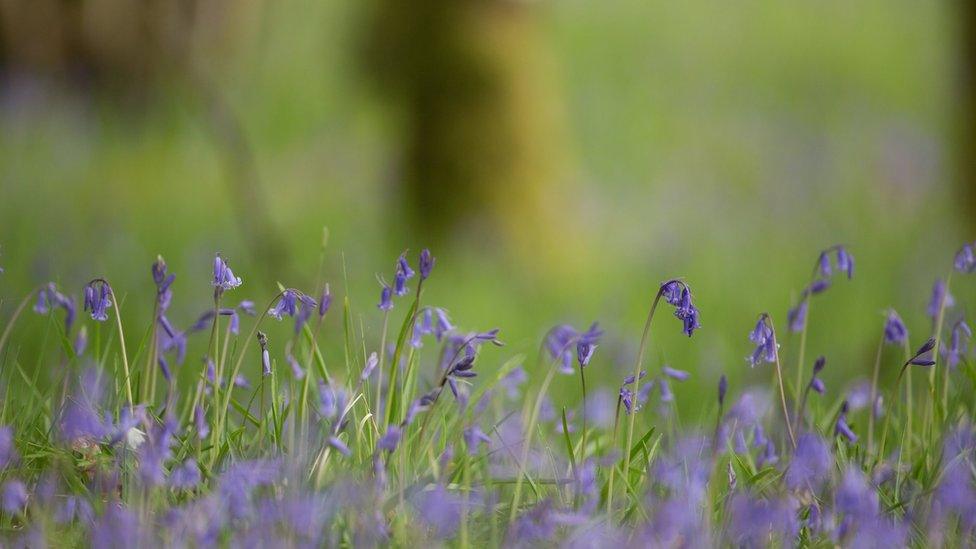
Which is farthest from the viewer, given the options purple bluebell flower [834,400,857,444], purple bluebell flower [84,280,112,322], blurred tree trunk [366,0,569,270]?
blurred tree trunk [366,0,569,270]

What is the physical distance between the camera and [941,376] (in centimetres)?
263

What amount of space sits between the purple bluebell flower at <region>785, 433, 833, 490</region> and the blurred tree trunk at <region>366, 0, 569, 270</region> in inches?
122

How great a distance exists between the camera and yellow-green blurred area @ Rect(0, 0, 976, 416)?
4.25 m

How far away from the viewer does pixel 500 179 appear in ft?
16.4

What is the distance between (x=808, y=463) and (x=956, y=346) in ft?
1.63

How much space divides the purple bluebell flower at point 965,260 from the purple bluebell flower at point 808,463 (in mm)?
423

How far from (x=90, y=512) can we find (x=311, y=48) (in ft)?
29.9

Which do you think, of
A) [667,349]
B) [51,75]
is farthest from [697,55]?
[667,349]

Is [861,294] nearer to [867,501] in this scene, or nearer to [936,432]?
[936,432]

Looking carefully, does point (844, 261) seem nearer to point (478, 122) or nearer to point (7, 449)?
point (7, 449)

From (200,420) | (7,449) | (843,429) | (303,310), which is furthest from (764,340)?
(7,449)

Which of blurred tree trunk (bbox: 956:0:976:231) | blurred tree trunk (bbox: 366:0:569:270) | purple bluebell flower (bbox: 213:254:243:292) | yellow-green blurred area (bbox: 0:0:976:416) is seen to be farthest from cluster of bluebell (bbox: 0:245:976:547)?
blurred tree trunk (bbox: 366:0:569:270)

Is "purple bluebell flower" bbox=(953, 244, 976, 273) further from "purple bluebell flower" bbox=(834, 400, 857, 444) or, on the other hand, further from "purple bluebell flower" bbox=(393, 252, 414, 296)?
"purple bluebell flower" bbox=(393, 252, 414, 296)

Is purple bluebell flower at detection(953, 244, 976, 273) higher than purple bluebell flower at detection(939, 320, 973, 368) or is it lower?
higher
